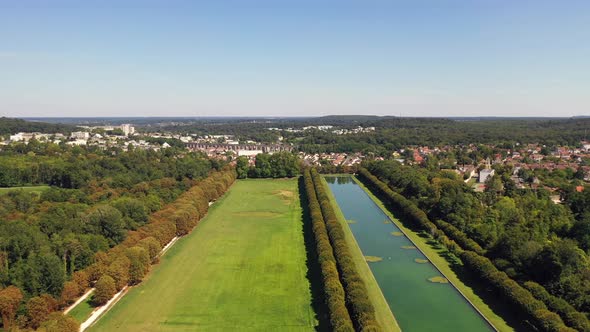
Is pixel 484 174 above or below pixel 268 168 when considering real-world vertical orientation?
above

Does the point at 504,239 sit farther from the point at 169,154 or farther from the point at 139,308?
the point at 169,154

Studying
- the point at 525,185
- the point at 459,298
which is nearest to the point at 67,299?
the point at 459,298

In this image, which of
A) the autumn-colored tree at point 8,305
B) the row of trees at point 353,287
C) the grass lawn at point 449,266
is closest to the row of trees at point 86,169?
the row of trees at point 353,287

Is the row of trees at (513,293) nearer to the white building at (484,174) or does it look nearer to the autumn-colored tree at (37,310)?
the autumn-colored tree at (37,310)

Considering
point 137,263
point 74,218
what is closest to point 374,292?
point 137,263

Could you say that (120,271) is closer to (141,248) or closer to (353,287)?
(141,248)

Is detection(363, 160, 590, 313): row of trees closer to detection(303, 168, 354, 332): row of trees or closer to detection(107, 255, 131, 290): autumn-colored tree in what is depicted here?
detection(303, 168, 354, 332): row of trees
